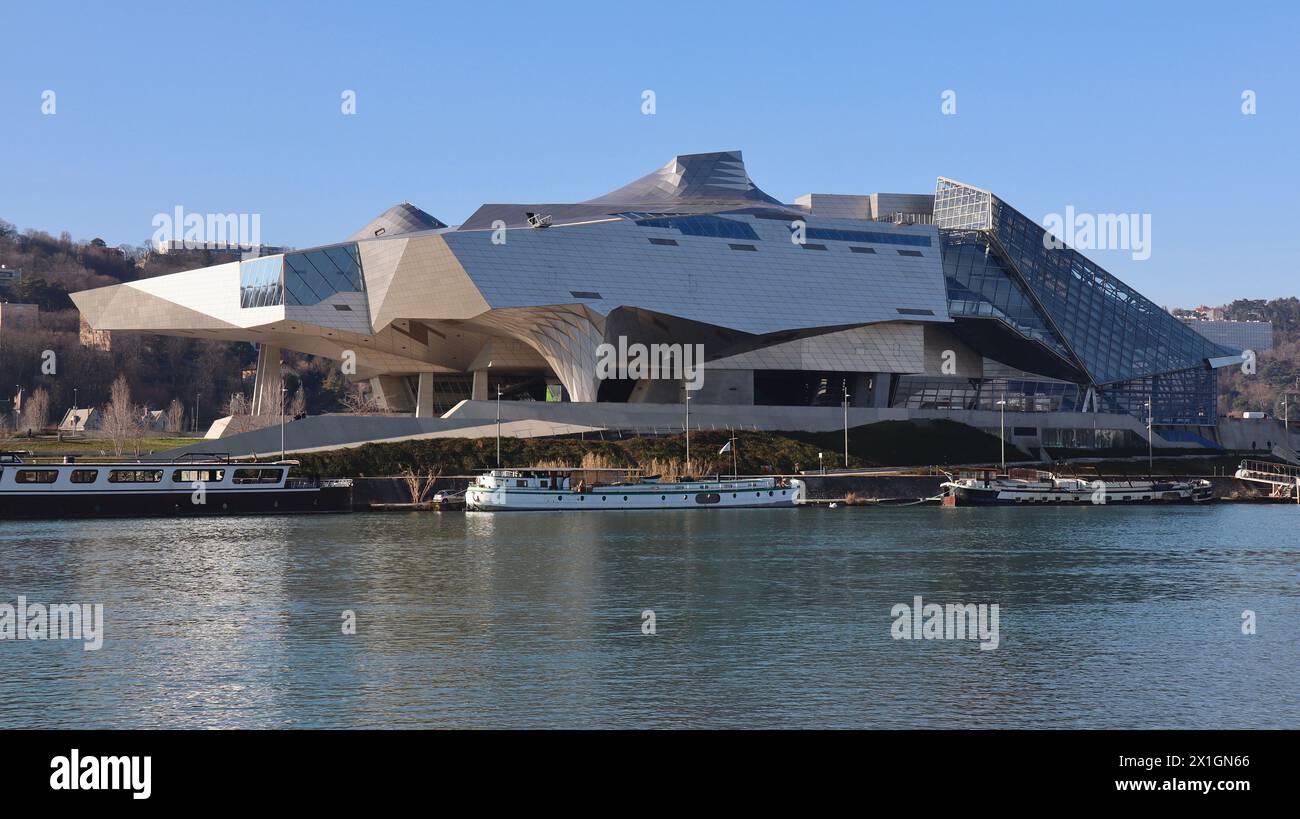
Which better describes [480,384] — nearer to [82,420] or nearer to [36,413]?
[36,413]

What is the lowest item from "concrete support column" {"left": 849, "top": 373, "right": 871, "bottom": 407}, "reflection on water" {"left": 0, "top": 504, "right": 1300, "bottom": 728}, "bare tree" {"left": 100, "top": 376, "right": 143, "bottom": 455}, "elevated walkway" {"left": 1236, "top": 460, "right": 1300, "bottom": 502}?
"reflection on water" {"left": 0, "top": 504, "right": 1300, "bottom": 728}

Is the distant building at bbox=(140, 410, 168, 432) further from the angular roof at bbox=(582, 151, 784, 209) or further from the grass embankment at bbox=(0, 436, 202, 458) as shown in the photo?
the angular roof at bbox=(582, 151, 784, 209)

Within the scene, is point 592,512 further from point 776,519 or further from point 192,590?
Result: point 192,590

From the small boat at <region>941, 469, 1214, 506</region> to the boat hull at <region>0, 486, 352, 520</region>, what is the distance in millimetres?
38052

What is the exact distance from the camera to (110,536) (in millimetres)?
66125

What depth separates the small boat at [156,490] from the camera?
78.5 metres

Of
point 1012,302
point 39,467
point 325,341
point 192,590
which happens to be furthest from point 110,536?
point 1012,302

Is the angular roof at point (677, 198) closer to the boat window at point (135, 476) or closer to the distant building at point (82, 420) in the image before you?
the boat window at point (135, 476)

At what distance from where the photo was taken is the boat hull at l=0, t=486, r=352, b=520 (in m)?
78.1

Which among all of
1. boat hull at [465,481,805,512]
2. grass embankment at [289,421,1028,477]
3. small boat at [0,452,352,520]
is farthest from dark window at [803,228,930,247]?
small boat at [0,452,352,520]

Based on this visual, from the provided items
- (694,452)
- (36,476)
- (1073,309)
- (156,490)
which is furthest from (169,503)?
(1073,309)

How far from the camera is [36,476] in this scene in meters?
79.2

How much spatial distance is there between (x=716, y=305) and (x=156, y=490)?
41.5 metres
